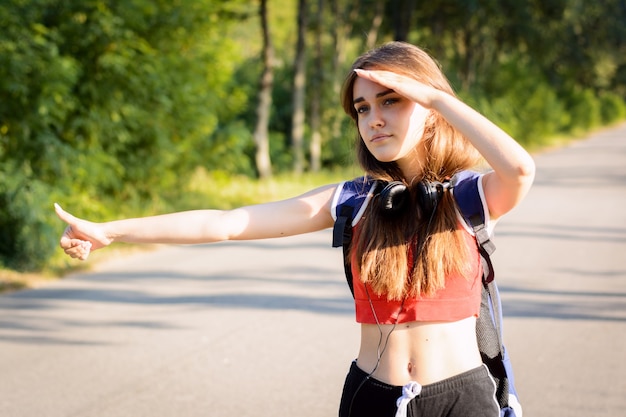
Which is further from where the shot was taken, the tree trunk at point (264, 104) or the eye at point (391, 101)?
the tree trunk at point (264, 104)

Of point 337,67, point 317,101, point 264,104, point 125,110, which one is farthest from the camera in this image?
point 337,67

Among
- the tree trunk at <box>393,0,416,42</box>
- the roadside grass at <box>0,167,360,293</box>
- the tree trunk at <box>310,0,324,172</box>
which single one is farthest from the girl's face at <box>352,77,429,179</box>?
the tree trunk at <box>393,0,416,42</box>

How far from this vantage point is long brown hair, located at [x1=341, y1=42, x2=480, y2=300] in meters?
2.32

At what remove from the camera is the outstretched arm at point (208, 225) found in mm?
2516

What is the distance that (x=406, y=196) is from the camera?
2.40 meters

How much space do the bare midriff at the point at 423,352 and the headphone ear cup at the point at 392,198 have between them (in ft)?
1.04

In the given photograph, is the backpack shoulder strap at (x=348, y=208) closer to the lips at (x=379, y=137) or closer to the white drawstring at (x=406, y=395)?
the lips at (x=379, y=137)

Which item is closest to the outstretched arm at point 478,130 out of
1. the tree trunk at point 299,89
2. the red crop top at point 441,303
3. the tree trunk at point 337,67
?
the red crop top at point 441,303

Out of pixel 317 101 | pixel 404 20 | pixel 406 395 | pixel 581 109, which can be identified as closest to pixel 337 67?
pixel 404 20

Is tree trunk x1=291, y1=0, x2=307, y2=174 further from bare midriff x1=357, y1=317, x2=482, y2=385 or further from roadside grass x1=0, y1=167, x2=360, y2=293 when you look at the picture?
bare midriff x1=357, y1=317, x2=482, y2=385

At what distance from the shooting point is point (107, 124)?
11.2 metres

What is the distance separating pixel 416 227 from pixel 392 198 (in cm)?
11

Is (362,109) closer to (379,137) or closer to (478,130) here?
(379,137)

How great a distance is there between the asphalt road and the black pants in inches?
110
